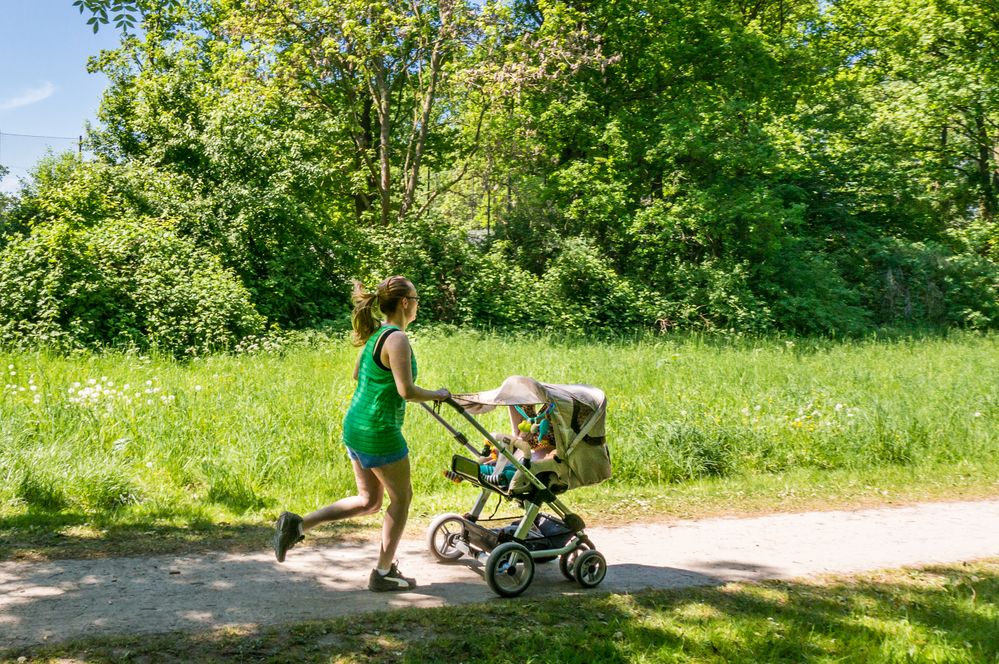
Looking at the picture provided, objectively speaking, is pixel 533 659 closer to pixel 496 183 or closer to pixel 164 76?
pixel 164 76

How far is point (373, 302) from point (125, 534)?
3.04 m

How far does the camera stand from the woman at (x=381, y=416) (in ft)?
17.5

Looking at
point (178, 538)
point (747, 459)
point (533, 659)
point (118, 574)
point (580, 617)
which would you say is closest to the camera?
point (533, 659)

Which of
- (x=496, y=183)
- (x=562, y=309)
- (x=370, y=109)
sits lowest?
(x=562, y=309)

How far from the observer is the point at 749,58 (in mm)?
24000

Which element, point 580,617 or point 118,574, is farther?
point 118,574

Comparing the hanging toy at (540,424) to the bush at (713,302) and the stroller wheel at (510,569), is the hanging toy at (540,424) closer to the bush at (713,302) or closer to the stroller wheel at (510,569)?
the stroller wheel at (510,569)

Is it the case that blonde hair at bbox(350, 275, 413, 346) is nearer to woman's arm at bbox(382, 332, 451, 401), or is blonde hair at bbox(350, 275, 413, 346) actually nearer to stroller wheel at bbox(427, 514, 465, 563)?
woman's arm at bbox(382, 332, 451, 401)

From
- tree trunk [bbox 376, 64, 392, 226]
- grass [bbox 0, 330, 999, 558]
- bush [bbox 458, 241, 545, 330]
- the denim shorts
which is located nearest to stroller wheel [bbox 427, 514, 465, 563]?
grass [bbox 0, 330, 999, 558]

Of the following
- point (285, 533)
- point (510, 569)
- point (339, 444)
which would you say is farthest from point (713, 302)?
point (285, 533)

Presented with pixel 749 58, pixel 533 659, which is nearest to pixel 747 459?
pixel 533 659

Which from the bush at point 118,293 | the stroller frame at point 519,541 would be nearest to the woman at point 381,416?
the stroller frame at point 519,541

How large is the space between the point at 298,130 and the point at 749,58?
12.4m

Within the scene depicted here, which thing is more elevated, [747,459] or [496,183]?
[496,183]
